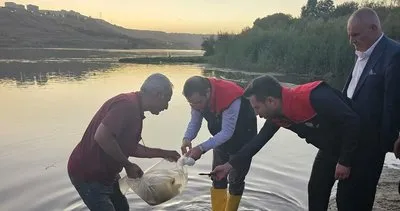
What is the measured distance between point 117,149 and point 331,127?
1.69m

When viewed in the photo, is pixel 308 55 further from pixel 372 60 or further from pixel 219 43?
pixel 372 60

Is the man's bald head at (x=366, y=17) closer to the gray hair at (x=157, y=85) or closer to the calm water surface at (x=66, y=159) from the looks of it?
the gray hair at (x=157, y=85)

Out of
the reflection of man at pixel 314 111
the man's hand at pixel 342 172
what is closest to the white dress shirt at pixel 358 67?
the reflection of man at pixel 314 111

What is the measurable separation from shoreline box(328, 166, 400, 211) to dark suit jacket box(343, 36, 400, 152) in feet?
7.22

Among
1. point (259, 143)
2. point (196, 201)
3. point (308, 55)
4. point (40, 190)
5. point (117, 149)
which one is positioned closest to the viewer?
point (117, 149)

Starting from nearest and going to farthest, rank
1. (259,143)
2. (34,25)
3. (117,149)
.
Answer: (117,149) < (259,143) < (34,25)

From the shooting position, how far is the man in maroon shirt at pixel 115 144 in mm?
3170

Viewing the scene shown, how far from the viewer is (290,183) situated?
21.9 feet

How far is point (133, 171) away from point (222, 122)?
1.19m

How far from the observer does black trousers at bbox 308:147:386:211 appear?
3424 millimetres

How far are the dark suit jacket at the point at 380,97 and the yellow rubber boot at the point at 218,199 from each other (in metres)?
1.94

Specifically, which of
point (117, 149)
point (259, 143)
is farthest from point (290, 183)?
point (117, 149)

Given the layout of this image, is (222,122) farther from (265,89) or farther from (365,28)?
(365,28)

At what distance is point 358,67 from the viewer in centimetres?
358
